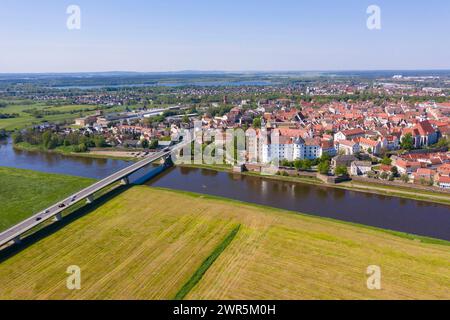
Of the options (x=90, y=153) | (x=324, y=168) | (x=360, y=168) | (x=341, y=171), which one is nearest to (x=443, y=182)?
(x=360, y=168)

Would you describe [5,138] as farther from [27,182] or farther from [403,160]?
[403,160]

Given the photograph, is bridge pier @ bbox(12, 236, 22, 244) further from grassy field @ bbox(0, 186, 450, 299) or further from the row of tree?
the row of tree

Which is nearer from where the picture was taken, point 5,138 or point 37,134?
point 37,134

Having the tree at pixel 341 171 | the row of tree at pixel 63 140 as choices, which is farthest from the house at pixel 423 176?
the row of tree at pixel 63 140

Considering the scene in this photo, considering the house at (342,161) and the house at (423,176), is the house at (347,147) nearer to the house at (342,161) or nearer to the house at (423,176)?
the house at (342,161)
